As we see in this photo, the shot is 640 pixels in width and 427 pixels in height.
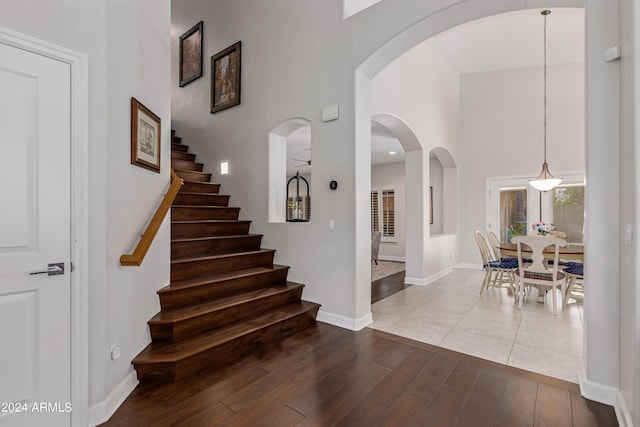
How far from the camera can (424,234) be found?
210 inches

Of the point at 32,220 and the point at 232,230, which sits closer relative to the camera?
the point at 32,220

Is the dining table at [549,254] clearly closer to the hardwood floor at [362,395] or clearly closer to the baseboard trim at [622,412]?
the hardwood floor at [362,395]

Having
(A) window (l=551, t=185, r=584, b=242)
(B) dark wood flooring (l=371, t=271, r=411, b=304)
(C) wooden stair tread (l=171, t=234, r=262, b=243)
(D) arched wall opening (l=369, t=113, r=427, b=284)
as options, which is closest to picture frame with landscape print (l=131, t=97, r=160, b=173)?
(C) wooden stair tread (l=171, t=234, r=262, b=243)

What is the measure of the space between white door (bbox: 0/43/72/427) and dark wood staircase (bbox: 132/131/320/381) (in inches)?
22.8

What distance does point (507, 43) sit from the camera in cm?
560

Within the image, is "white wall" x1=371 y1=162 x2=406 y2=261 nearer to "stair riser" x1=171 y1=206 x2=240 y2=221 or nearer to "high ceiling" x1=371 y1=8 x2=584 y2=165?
"high ceiling" x1=371 y1=8 x2=584 y2=165

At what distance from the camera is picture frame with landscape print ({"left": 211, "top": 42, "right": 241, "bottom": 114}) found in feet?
14.9

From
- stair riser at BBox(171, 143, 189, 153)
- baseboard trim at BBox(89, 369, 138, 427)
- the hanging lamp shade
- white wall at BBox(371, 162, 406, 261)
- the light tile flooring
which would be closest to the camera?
baseboard trim at BBox(89, 369, 138, 427)

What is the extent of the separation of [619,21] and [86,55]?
129 inches

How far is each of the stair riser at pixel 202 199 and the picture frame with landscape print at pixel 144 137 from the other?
1.48 meters

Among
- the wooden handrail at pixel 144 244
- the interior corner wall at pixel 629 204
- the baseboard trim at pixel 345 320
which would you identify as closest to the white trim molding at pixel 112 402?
the wooden handrail at pixel 144 244

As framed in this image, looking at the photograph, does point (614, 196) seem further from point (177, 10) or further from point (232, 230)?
point (177, 10)

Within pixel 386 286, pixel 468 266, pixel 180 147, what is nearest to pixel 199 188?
pixel 180 147

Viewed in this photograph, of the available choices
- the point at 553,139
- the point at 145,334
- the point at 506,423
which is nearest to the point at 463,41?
the point at 553,139
